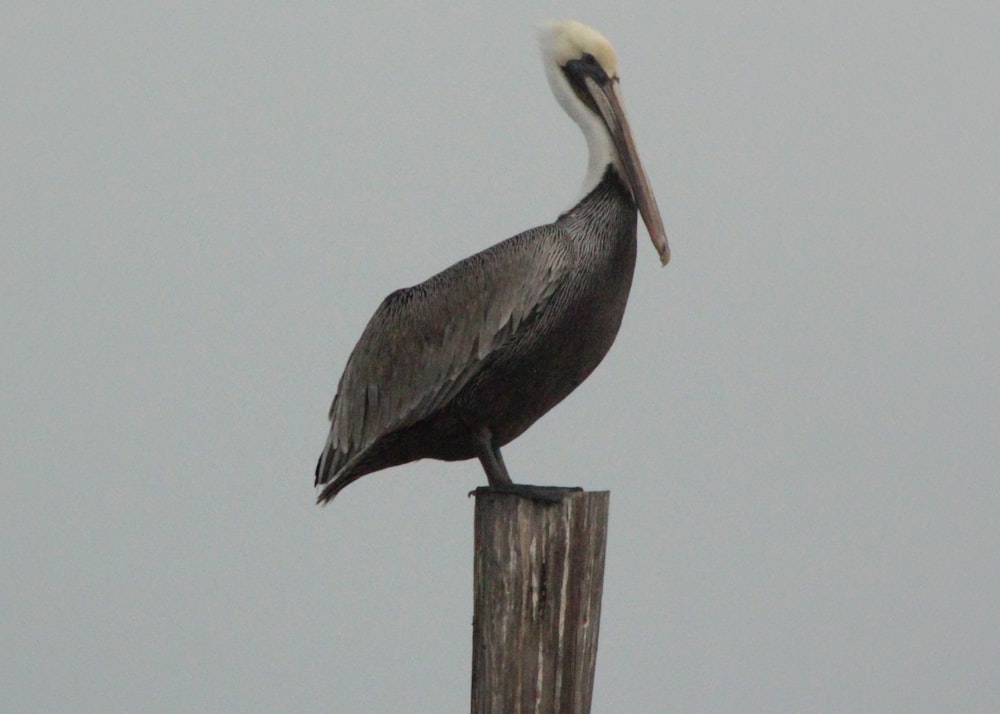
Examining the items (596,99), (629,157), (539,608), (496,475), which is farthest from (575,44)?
(539,608)

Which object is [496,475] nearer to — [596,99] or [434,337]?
[434,337]

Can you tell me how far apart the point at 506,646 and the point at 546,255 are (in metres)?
1.19

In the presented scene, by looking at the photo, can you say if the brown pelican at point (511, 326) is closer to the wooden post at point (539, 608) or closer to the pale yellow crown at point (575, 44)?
the pale yellow crown at point (575, 44)

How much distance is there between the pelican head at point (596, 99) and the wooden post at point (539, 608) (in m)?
0.91

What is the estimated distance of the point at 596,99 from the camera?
543 centimetres

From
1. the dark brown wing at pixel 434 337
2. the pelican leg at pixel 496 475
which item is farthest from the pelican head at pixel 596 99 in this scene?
the pelican leg at pixel 496 475

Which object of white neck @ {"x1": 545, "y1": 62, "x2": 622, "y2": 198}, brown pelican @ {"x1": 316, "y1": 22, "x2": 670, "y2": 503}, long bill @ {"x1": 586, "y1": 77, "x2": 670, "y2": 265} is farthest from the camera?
white neck @ {"x1": 545, "y1": 62, "x2": 622, "y2": 198}

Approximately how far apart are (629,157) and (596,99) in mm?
247

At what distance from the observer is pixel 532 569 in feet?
16.3

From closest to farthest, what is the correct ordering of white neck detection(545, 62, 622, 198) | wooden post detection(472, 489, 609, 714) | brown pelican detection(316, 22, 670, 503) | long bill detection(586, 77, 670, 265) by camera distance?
wooden post detection(472, 489, 609, 714)
brown pelican detection(316, 22, 670, 503)
long bill detection(586, 77, 670, 265)
white neck detection(545, 62, 622, 198)

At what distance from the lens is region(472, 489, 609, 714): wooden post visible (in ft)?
16.2

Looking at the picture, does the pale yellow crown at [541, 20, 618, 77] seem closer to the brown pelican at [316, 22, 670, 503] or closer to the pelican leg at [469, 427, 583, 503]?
the brown pelican at [316, 22, 670, 503]

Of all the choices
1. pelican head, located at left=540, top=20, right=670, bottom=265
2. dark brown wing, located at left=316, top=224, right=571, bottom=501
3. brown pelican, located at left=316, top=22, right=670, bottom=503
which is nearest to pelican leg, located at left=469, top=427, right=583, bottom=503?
brown pelican, located at left=316, top=22, right=670, bottom=503

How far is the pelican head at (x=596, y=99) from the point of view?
5289 mm
